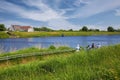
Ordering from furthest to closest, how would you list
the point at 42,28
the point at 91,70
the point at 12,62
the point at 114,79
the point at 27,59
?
1. the point at 42,28
2. the point at 27,59
3. the point at 12,62
4. the point at 91,70
5. the point at 114,79

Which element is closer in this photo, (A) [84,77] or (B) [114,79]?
(B) [114,79]

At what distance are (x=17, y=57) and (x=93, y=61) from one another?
7.80 meters

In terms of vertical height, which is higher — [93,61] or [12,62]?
[93,61]

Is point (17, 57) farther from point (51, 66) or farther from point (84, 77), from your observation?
point (84, 77)

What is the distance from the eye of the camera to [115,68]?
6.03 metres

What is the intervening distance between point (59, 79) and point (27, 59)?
33.3 feet

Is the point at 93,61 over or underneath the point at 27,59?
over

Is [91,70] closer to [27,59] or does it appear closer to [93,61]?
[93,61]

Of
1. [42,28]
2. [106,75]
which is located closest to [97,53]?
[106,75]

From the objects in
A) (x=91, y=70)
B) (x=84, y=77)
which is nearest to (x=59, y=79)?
(x=84, y=77)

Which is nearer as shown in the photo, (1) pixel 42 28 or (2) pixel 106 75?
(2) pixel 106 75

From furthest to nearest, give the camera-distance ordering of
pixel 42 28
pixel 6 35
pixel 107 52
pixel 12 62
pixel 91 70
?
1. pixel 42 28
2. pixel 6 35
3. pixel 12 62
4. pixel 107 52
5. pixel 91 70

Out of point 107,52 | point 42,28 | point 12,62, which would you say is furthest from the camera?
point 42,28

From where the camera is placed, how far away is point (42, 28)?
147 meters
